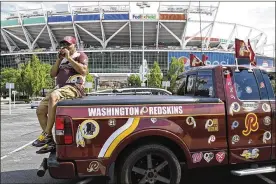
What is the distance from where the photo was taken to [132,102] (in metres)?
3.93

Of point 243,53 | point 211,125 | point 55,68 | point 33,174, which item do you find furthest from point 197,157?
point 33,174

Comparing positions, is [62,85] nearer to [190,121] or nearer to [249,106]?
[190,121]

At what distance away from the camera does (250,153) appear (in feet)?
14.2

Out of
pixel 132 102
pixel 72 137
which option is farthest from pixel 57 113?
pixel 132 102

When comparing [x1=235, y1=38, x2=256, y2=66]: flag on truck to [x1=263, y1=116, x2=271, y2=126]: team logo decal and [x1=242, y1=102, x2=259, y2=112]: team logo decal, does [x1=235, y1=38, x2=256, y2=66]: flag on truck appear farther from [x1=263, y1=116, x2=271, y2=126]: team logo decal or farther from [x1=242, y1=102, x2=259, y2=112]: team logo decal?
[x1=263, y1=116, x2=271, y2=126]: team logo decal

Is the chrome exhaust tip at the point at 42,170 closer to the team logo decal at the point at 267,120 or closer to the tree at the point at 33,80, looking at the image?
the team logo decal at the point at 267,120

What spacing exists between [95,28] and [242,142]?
95.1m

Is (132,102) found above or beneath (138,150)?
above

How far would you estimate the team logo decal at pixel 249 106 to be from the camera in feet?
14.1

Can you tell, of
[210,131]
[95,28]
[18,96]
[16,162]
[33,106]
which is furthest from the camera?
[95,28]

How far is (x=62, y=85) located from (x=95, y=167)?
5.01ft

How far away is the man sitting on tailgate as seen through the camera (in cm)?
415

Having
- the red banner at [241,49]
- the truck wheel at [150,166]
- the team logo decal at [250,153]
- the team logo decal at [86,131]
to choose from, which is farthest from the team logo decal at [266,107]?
the team logo decal at [86,131]

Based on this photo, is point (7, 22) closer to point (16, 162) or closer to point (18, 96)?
point (18, 96)
